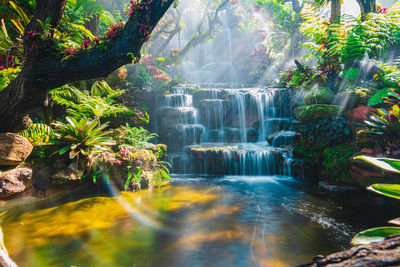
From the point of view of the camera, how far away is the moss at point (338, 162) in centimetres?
540

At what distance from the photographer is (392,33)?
7781mm

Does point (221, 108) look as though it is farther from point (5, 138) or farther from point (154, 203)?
point (5, 138)

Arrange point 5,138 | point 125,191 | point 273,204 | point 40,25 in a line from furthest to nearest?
point 125,191 < point 273,204 < point 5,138 < point 40,25

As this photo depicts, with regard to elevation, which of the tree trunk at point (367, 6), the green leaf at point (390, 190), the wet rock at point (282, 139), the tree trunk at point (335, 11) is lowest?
the wet rock at point (282, 139)

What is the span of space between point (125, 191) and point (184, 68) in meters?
20.3

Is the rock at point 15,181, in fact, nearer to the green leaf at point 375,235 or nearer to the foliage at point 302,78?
the green leaf at point 375,235

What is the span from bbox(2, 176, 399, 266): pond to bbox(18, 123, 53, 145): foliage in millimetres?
1355

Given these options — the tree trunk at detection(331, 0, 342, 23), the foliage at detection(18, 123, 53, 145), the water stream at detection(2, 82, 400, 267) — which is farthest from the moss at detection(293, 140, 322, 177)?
the foliage at detection(18, 123, 53, 145)

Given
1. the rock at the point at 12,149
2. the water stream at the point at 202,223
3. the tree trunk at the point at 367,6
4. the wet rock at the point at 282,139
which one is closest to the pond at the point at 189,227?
the water stream at the point at 202,223

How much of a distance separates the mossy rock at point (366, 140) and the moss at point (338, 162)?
0.51m

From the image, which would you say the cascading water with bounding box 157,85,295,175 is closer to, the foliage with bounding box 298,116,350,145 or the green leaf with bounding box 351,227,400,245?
the foliage with bounding box 298,116,350,145

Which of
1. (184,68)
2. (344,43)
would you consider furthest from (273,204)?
(184,68)

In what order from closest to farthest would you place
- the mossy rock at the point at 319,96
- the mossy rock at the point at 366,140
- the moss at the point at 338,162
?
1. the mossy rock at the point at 366,140
2. the moss at the point at 338,162
3. the mossy rock at the point at 319,96

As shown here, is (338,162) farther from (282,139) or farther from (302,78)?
(302,78)
